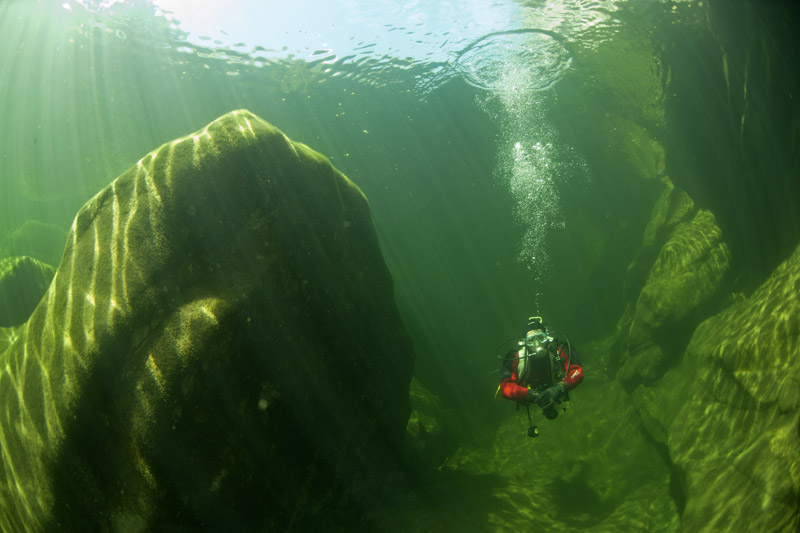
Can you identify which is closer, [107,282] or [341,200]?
[107,282]

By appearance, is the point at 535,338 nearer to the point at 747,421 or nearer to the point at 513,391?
the point at 513,391

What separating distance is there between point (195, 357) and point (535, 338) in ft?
17.0

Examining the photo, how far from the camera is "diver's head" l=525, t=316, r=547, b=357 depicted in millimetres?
6312

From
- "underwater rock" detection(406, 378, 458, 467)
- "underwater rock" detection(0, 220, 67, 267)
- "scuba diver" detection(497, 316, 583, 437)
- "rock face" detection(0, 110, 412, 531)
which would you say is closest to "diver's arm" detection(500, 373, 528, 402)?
"scuba diver" detection(497, 316, 583, 437)

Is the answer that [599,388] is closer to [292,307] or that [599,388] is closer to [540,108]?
[292,307]

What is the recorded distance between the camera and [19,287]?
10.1 meters

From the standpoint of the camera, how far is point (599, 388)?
36.9 feet

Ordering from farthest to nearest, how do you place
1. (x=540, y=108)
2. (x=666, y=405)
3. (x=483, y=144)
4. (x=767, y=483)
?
(x=483, y=144)
(x=540, y=108)
(x=666, y=405)
(x=767, y=483)

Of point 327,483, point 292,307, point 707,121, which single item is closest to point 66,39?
point 292,307

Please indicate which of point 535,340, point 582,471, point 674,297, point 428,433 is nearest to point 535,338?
point 535,340

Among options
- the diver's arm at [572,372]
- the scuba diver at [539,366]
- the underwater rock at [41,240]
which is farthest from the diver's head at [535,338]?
the underwater rock at [41,240]

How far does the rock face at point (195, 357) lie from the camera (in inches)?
129

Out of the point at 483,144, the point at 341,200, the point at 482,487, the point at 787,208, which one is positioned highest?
the point at 341,200

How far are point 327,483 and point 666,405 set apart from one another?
23.3 feet
